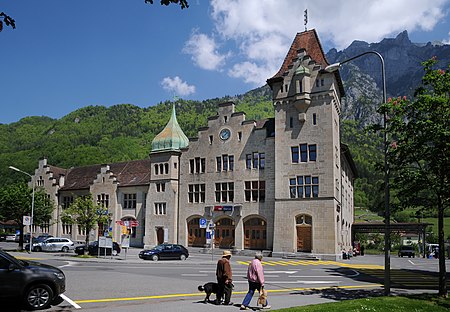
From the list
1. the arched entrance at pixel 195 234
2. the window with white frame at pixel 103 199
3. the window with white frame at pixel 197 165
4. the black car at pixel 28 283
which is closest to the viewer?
the black car at pixel 28 283

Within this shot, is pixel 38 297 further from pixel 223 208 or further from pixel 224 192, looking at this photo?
pixel 224 192

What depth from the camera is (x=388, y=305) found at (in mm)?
13531

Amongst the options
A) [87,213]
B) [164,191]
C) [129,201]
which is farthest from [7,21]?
[129,201]

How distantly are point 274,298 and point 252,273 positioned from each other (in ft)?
8.95

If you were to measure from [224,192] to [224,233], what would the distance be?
4461 mm

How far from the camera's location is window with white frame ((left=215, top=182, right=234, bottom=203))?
155 feet

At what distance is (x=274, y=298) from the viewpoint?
50.9 feet

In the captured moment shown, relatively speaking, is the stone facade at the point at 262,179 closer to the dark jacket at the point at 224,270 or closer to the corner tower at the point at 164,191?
the corner tower at the point at 164,191

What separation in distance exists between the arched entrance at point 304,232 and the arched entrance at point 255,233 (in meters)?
4.09

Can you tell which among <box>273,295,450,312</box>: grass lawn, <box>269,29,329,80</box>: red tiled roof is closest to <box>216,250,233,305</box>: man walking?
<box>273,295,450,312</box>: grass lawn

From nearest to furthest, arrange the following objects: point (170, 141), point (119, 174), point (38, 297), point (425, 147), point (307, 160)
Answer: point (38, 297)
point (425, 147)
point (307, 160)
point (170, 141)
point (119, 174)

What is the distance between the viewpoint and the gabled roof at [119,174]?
57.9 m

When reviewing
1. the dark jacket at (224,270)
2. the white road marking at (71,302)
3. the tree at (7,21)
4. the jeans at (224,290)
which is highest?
the tree at (7,21)

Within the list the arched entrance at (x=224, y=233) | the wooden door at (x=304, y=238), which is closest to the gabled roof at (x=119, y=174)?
the arched entrance at (x=224, y=233)
